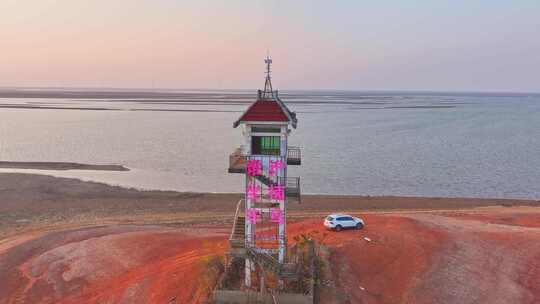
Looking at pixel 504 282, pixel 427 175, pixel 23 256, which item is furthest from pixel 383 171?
pixel 23 256

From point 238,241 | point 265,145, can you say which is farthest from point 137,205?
point 265,145

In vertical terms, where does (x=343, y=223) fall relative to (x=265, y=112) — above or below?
below

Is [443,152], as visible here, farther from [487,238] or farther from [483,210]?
[487,238]

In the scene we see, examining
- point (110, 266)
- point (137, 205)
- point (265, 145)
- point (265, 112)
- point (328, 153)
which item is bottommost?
point (137, 205)

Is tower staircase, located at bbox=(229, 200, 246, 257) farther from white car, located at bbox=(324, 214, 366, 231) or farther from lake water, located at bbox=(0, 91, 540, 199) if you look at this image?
Result: lake water, located at bbox=(0, 91, 540, 199)

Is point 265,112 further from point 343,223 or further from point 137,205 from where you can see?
point 137,205

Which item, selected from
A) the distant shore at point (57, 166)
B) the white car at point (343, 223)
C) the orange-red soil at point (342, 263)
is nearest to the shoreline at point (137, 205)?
the orange-red soil at point (342, 263)
